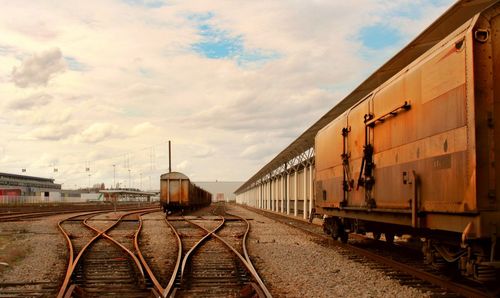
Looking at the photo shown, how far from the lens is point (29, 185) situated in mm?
148375

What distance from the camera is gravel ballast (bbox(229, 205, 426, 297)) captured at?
8.75m

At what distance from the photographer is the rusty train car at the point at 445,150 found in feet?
22.3

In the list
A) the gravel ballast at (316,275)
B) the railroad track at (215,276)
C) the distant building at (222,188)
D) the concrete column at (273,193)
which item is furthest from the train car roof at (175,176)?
the distant building at (222,188)

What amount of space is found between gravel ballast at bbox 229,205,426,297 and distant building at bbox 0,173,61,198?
3879 inches

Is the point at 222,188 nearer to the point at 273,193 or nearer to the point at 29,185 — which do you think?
the point at 29,185

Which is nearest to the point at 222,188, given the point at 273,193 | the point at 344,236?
the point at 273,193

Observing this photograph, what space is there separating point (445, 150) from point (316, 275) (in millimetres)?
4048

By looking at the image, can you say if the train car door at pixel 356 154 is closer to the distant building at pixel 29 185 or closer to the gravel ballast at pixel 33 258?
the gravel ballast at pixel 33 258

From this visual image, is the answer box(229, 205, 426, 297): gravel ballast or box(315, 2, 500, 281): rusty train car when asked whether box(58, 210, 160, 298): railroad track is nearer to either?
box(229, 205, 426, 297): gravel ballast

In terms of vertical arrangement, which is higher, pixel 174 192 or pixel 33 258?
pixel 174 192

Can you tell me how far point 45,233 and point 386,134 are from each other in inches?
586

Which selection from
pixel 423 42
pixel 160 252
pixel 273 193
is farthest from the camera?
pixel 273 193

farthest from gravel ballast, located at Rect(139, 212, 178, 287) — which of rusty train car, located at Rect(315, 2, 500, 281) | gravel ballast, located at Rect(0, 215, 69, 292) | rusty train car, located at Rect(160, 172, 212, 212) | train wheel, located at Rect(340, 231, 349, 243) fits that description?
rusty train car, located at Rect(160, 172, 212, 212)

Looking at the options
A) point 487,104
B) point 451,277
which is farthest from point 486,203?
point 451,277
